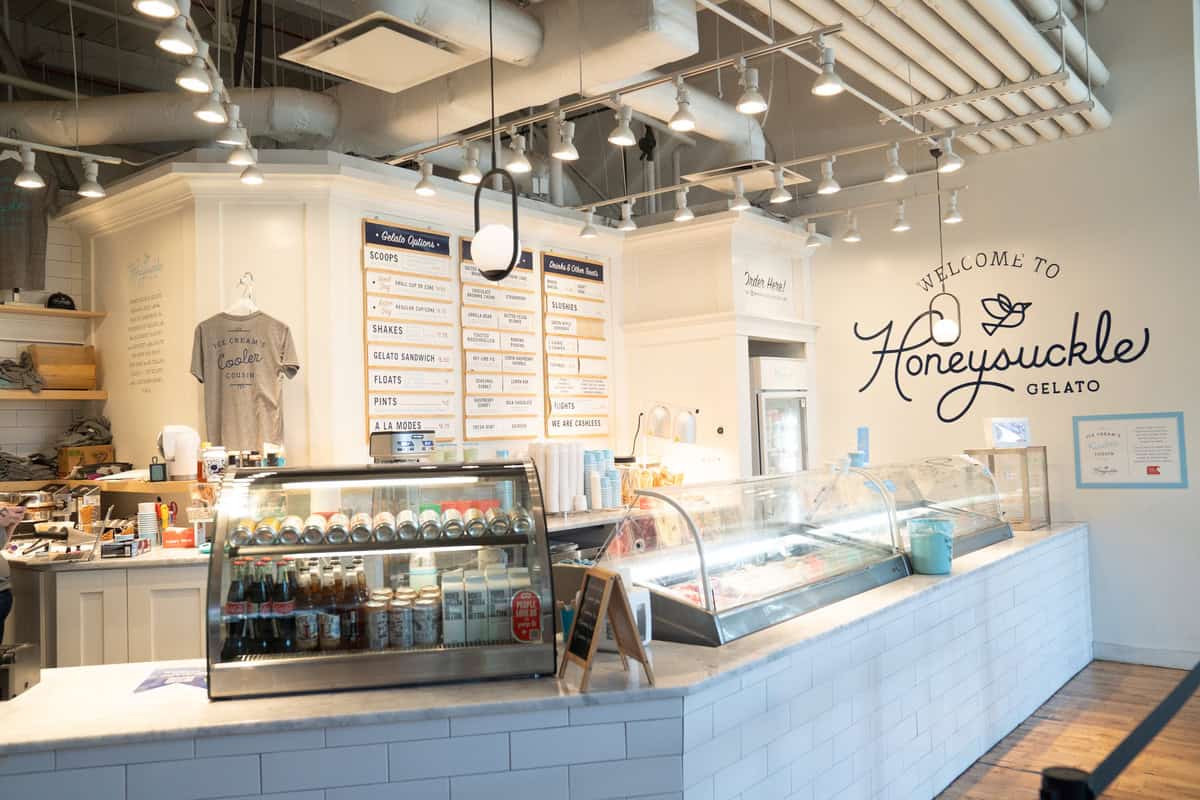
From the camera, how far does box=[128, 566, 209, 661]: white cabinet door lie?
15.8ft

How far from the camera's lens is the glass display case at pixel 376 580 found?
2828 millimetres

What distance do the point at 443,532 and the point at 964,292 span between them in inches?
222

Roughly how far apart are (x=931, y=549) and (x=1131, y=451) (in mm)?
2960

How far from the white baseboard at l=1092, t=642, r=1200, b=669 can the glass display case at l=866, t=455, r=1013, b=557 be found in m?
1.54

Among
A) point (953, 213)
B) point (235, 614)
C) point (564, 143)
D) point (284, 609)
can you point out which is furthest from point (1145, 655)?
point (235, 614)

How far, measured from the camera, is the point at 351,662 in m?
2.84

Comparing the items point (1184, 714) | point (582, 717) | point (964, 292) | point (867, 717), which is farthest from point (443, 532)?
point (964, 292)

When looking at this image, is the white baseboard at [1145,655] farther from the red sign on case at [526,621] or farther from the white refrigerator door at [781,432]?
the red sign on case at [526,621]

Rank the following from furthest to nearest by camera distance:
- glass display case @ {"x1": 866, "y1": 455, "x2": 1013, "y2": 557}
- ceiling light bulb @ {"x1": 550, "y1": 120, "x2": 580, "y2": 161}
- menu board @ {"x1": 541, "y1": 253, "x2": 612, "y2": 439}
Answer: menu board @ {"x1": 541, "y1": 253, "x2": 612, "y2": 439} → glass display case @ {"x1": 866, "y1": 455, "x2": 1013, "y2": 557} → ceiling light bulb @ {"x1": 550, "y1": 120, "x2": 580, "y2": 161}

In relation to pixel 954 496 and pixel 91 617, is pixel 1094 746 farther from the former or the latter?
pixel 91 617

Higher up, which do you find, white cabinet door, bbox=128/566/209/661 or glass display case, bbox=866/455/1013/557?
glass display case, bbox=866/455/1013/557

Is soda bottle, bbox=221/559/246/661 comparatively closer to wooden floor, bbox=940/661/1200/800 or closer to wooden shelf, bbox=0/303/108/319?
wooden floor, bbox=940/661/1200/800

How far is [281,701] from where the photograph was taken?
108 inches

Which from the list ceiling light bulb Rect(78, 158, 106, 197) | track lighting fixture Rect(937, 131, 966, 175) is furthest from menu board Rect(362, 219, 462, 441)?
track lighting fixture Rect(937, 131, 966, 175)
